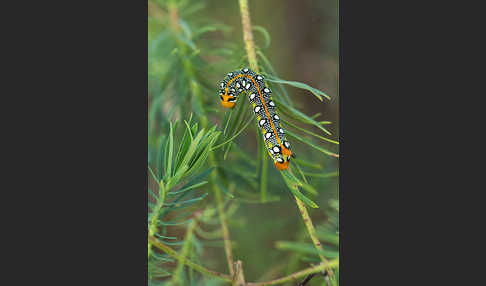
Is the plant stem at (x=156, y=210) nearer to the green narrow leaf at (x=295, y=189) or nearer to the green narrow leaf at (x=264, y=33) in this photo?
the green narrow leaf at (x=295, y=189)

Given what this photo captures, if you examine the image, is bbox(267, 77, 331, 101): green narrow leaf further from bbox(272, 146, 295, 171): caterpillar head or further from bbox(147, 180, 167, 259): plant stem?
bbox(147, 180, 167, 259): plant stem

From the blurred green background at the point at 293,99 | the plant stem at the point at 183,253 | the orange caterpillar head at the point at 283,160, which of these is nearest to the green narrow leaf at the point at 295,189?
the orange caterpillar head at the point at 283,160

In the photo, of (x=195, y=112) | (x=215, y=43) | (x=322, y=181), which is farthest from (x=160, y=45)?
(x=322, y=181)

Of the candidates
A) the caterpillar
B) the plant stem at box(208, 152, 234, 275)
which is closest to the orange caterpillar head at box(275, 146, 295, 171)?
the caterpillar

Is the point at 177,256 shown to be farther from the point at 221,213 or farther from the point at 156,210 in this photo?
the point at 221,213

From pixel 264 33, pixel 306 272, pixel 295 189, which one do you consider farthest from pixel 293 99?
pixel 306 272

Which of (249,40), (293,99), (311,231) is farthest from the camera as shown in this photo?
(293,99)

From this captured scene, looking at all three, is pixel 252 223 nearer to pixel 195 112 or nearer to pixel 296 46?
pixel 195 112
